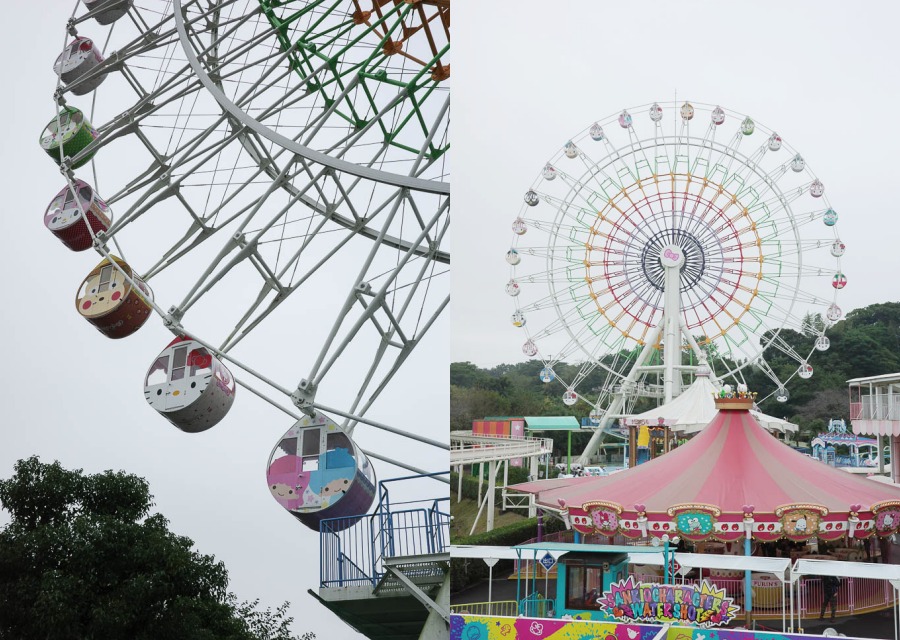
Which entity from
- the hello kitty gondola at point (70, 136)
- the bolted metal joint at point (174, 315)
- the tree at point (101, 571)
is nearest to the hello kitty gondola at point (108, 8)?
the hello kitty gondola at point (70, 136)

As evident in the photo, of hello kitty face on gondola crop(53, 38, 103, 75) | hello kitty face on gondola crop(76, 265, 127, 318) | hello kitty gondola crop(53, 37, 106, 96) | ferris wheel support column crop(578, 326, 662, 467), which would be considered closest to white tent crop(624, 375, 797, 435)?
ferris wheel support column crop(578, 326, 662, 467)

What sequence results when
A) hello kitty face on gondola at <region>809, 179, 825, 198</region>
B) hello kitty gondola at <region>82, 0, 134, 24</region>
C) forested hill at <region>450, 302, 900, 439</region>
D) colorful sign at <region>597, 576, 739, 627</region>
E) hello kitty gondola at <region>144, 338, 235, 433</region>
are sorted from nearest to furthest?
colorful sign at <region>597, 576, 739, 627</region> → hello kitty gondola at <region>144, 338, 235, 433</region> → forested hill at <region>450, 302, 900, 439</region> → hello kitty gondola at <region>82, 0, 134, 24</region> → hello kitty face on gondola at <region>809, 179, 825, 198</region>

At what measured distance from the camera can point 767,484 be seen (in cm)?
652

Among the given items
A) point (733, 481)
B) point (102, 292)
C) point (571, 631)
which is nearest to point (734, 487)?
point (733, 481)

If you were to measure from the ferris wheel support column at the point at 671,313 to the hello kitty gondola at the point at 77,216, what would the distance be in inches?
200

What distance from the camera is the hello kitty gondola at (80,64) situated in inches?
301

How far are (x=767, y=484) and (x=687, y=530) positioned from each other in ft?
2.29

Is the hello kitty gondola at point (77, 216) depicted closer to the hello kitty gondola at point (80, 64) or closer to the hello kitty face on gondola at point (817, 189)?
the hello kitty gondola at point (80, 64)

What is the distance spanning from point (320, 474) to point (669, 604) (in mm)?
2120

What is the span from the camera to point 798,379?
7.58 m

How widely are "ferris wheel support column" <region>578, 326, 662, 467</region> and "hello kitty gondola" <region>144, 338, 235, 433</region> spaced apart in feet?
13.0

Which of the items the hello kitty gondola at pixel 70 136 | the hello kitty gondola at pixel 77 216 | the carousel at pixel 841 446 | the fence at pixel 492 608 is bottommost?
the fence at pixel 492 608

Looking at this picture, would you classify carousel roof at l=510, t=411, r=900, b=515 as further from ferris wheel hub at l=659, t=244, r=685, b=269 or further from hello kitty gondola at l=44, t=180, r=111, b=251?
hello kitty gondola at l=44, t=180, r=111, b=251

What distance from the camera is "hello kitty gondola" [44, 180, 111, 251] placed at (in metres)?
7.26
